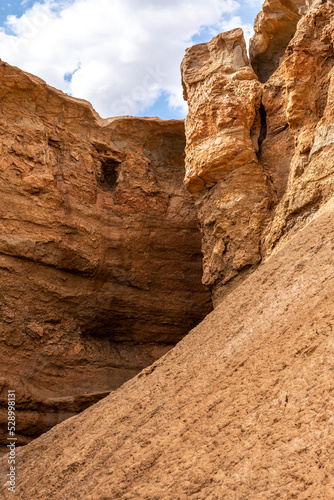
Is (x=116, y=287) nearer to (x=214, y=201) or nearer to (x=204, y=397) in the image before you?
(x=214, y=201)

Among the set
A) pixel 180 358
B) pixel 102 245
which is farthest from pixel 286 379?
pixel 102 245

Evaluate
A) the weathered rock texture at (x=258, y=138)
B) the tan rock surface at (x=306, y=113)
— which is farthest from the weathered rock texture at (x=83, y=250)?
the tan rock surface at (x=306, y=113)

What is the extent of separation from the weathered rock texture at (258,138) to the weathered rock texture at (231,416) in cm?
206

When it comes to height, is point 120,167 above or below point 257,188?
above

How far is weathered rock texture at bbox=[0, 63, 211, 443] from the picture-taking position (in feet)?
30.8

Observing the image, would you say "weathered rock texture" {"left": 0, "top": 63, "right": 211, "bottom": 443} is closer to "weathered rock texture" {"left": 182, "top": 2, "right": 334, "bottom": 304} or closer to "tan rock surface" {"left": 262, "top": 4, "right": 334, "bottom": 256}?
"weathered rock texture" {"left": 182, "top": 2, "right": 334, "bottom": 304}

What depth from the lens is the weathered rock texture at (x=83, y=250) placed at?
369 inches

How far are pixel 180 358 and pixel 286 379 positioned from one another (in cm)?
234

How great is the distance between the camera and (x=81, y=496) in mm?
3568

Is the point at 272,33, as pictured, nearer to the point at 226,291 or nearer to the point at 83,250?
the point at 226,291

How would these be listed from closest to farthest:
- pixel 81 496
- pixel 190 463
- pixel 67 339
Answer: pixel 190 463 < pixel 81 496 < pixel 67 339

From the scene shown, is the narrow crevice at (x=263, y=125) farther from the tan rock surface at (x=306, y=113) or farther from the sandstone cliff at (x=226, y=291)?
the tan rock surface at (x=306, y=113)

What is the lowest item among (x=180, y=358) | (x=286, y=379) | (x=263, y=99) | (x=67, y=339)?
(x=286, y=379)

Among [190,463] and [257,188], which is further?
[257,188]
